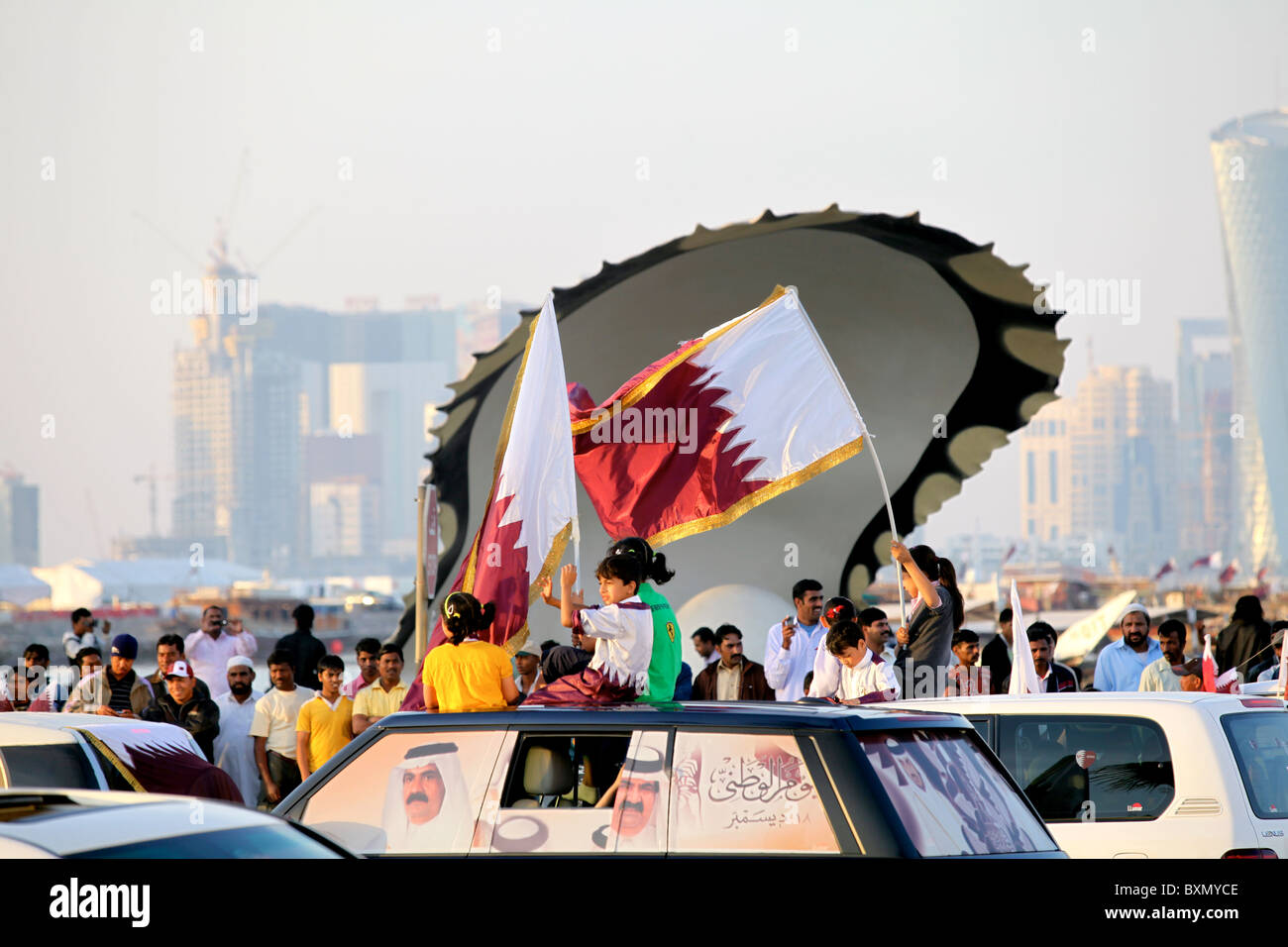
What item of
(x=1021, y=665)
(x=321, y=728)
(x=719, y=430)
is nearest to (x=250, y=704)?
(x=321, y=728)

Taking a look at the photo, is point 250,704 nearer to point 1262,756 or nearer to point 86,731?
point 86,731

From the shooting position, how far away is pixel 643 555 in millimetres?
7430

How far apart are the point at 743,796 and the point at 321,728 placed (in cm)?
704

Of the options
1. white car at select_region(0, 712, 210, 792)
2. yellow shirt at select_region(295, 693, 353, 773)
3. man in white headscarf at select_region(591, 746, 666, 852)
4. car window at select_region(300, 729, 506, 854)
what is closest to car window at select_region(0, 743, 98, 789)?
white car at select_region(0, 712, 210, 792)

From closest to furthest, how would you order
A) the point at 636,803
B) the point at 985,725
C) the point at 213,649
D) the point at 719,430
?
1. the point at 636,803
2. the point at 985,725
3. the point at 719,430
4. the point at 213,649

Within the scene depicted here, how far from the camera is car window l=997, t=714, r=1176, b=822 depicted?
285 inches

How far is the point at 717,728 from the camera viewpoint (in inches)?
215

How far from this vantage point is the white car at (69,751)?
7.75 metres

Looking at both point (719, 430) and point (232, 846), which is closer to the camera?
point (232, 846)

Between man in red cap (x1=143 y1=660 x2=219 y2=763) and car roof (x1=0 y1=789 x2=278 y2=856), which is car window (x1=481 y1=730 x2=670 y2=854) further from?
man in red cap (x1=143 y1=660 x2=219 y2=763)

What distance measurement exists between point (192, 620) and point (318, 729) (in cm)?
16070

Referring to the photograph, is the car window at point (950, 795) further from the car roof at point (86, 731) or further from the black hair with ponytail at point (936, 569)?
the car roof at point (86, 731)
